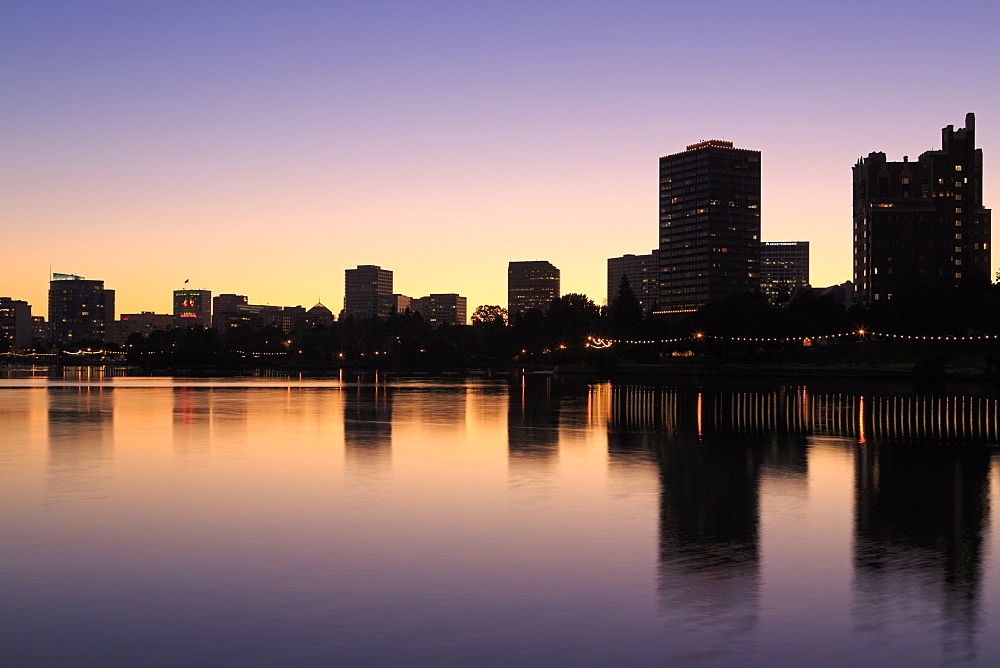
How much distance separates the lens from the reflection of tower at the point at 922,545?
34.1 feet

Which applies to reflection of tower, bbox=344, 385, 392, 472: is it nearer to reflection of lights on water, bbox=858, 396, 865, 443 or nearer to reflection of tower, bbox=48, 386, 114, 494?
reflection of tower, bbox=48, 386, 114, 494

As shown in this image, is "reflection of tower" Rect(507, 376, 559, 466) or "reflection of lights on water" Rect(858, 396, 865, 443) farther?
"reflection of lights on water" Rect(858, 396, 865, 443)

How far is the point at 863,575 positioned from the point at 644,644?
4515 mm

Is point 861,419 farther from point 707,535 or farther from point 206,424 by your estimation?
point 707,535

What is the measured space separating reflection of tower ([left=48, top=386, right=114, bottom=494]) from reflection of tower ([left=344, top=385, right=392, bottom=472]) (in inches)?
273

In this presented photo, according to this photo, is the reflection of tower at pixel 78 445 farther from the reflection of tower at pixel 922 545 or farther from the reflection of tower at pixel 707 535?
the reflection of tower at pixel 922 545

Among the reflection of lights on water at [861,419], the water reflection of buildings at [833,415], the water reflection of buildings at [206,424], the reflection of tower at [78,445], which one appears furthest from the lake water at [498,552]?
the water reflection of buildings at [833,415]

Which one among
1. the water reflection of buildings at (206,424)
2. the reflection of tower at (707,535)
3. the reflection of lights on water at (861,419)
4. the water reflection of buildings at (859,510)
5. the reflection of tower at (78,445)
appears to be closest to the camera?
the reflection of tower at (707,535)

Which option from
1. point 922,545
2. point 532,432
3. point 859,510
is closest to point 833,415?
point 532,432

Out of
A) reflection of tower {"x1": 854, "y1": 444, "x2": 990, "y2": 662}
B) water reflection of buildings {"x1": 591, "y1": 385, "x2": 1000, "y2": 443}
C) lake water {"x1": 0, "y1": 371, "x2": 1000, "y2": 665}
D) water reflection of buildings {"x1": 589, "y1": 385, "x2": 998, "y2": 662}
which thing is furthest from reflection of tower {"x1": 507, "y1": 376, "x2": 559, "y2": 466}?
reflection of tower {"x1": 854, "y1": 444, "x2": 990, "y2": 662}

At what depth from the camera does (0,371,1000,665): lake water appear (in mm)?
9680

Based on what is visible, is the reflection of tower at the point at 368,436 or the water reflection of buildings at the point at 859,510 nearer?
the water reflection of buildings at the point at 859,510

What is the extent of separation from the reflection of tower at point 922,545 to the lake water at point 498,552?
0.06m

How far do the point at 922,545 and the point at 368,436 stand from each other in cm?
2239
